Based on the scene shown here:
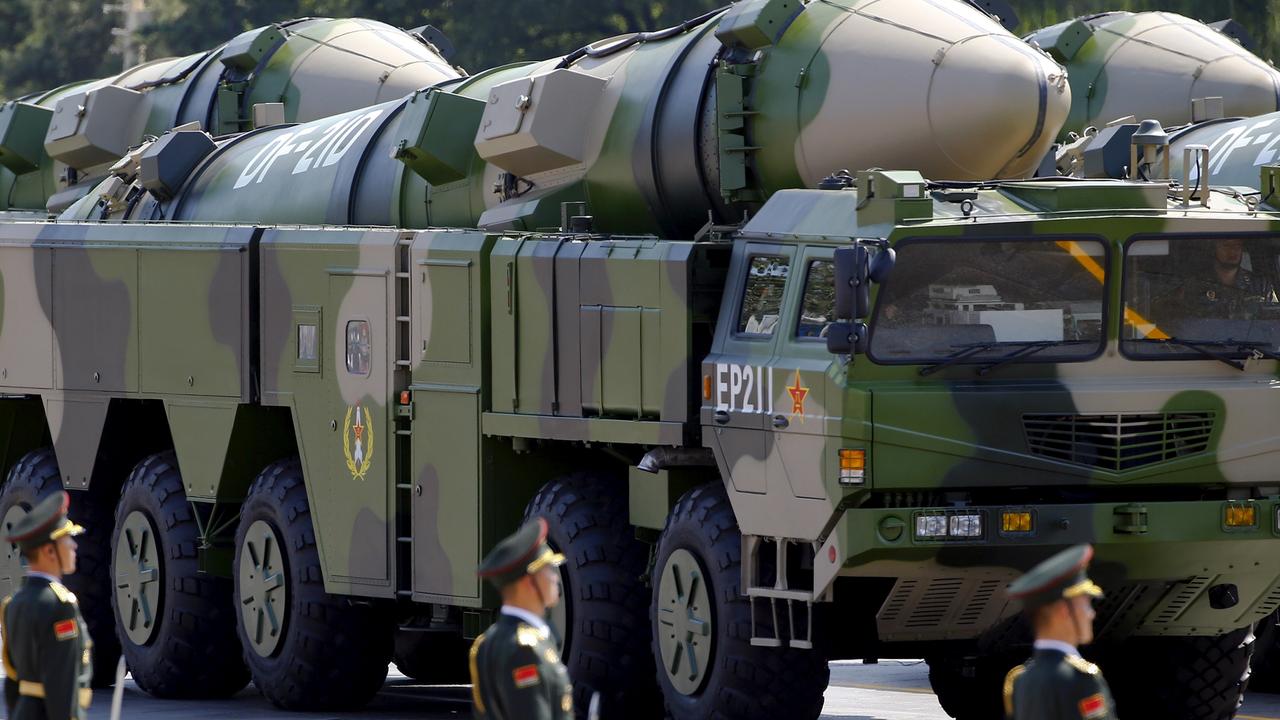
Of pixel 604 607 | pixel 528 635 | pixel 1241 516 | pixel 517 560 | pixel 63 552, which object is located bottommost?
pixel 604 607

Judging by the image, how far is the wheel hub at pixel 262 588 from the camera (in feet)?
51.3

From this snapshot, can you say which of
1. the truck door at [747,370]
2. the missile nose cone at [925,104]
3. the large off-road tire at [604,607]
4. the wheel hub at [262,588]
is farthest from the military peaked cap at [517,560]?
the wheel hub at [262,588]

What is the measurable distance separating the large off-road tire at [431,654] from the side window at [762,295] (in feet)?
15.6

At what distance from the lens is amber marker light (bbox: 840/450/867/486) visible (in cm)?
1182

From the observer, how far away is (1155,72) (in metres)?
22.8

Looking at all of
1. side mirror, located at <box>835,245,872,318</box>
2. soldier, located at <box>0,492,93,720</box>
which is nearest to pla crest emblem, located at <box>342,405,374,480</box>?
side mirror, located at <box>835,245,872,318</box>

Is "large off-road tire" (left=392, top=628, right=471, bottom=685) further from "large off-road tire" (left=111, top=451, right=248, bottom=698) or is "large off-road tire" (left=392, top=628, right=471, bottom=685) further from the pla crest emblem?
the pla crest emblem

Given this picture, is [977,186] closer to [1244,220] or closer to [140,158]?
[1244,220]

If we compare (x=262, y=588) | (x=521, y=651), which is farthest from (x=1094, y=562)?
(x=262, y=588)

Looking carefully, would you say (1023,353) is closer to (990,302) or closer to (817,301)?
(990,302)

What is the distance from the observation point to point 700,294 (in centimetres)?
1296

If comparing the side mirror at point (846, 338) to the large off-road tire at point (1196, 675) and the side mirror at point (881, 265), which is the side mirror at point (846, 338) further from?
the large off-road tire at point (1196, 675)

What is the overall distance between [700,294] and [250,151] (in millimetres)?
6729

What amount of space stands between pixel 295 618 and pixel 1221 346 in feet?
18.3
